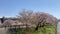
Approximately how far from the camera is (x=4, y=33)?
9.20 metres

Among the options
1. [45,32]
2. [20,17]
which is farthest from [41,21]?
[20,17]

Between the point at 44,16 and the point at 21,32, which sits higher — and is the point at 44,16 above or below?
above

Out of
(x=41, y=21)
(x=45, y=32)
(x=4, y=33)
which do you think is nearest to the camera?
(x=4, y=33)

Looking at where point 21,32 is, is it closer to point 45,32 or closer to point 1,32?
point 1,32

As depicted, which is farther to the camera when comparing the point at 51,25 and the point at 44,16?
the point at 51,25

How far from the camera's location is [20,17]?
52.4 ft

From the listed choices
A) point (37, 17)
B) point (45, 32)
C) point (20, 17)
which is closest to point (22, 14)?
point (20, 17)

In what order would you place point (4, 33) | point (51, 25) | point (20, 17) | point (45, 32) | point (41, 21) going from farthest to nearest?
1. point (20, 17)
2. point (51, 25)
3. point (41, 21)
4. point (45, 32)
5. point (4, 33)

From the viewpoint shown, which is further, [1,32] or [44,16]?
[44,16]

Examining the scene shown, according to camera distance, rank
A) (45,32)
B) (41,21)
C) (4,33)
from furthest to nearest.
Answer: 1. (41,21)
2. (45,32)
3. (4,33)

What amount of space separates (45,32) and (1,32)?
3474mm

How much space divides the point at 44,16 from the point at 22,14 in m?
3.91

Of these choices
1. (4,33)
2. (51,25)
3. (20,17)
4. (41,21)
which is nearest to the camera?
(4,33)

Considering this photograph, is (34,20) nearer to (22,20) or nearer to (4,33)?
(22,20)
